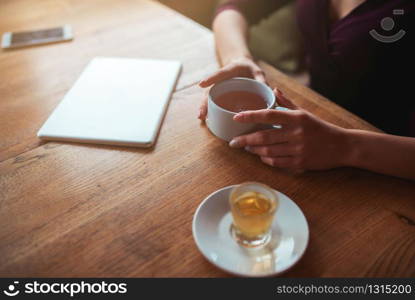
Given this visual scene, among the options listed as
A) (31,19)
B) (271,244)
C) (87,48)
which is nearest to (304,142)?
(271,244)

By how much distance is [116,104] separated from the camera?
34.8 inches

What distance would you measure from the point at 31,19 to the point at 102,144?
0.75 metres

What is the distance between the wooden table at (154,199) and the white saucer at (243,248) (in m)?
0.02

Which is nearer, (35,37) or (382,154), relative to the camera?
(382,154)

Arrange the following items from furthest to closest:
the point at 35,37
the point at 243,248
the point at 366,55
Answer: the point at 35,37
the point at 366,55
the point at 243,248

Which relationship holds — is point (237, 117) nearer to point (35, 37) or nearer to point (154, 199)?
point (154, 199)

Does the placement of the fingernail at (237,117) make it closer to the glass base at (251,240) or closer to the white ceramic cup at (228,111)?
the white ceramic cup at (228,111)

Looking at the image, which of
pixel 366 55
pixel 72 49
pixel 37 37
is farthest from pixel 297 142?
pixel 37 37

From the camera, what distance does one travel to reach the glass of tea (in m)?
0.58

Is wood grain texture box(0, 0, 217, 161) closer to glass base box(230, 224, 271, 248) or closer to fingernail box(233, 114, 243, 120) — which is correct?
fingernail box(233, 114, 243, 120)

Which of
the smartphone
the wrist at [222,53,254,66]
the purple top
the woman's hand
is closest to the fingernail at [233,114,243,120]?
the woman's hand

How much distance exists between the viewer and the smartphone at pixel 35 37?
1.13 metres

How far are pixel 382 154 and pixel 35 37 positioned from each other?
41.6 inches

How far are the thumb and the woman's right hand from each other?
0.34 feet
